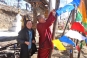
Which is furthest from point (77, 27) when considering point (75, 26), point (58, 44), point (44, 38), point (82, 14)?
point (44, 38)

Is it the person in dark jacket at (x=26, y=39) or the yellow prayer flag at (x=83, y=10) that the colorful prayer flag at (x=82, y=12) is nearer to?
the yellow prayer flag at (x=83, y=10)

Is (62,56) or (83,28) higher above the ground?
(83,28)

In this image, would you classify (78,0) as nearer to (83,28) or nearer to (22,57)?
(83,28)

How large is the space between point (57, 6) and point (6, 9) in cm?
2287

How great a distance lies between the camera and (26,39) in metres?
4.09

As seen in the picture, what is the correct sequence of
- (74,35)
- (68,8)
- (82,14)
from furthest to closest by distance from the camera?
(82,14) < (68,8) < (74,35)

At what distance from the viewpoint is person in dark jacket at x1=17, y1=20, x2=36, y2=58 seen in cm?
404

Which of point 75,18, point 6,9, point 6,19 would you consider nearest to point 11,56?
point 75,18

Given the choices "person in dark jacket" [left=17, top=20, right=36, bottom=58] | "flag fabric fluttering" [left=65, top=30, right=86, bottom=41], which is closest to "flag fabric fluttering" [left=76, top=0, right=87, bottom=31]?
"flag fabric fluttering" [left=65, top=30, right=86, bottom=41]

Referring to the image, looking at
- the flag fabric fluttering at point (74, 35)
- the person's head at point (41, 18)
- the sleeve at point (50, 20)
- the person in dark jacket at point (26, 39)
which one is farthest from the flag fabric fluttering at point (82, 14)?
the person in dark jacket at point (26, 39)

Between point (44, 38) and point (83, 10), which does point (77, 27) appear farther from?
point (44, 38)

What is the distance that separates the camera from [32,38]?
13.8 feet

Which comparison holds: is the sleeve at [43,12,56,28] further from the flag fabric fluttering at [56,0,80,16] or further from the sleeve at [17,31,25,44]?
the sleeve at [17,31,25,44]

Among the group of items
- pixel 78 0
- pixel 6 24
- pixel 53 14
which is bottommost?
pixel 6 24
